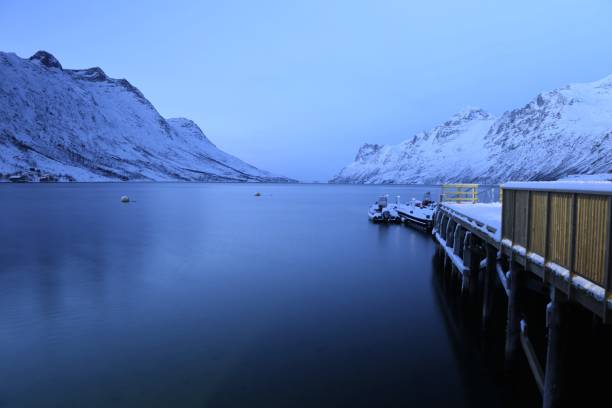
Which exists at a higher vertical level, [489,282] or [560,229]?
[560,229]

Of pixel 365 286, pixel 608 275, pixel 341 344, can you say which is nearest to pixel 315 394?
pixel 341 344

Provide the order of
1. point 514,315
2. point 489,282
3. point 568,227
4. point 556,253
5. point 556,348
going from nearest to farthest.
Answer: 1. point 568,227
2. point 556,348
3. point 556,253
4. point 514,315
5. point 489,282

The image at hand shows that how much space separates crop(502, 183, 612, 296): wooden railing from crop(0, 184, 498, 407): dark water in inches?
168

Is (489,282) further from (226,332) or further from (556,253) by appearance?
(226,332)

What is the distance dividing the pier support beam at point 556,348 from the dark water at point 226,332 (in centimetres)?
232

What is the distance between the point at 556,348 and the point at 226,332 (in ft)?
32.3

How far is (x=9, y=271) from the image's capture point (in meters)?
22.1

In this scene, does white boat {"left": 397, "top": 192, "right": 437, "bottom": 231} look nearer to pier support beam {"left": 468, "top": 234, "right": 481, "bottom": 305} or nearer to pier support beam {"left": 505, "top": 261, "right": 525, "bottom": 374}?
pier support beam {"left": 468, "top": 234, "right": 481, "bottom": 305}

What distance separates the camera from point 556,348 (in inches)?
313

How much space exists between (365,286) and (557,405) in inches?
501

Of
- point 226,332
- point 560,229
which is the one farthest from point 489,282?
point 226,332

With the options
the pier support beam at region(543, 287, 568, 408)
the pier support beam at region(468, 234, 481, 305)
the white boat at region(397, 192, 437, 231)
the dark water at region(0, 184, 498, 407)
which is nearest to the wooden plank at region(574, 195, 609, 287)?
the pier support beam at region(543, 287, 568, 408)

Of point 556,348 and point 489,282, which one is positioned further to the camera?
point 489,282

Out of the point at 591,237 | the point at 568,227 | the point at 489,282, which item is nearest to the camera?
the point at 591,237
